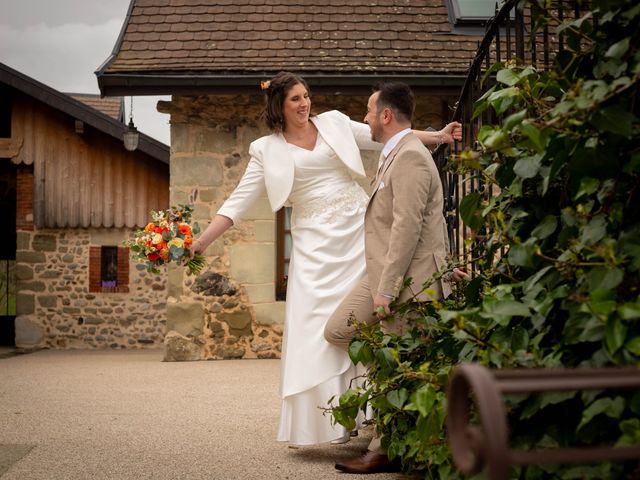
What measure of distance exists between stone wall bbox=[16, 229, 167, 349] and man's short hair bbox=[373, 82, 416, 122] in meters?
11.2

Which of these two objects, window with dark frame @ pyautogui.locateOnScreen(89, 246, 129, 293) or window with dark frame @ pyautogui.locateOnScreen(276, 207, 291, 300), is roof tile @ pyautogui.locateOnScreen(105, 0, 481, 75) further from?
window with dark frame @ pyautogui.locateOnScreen(89, 246, 129, 293)

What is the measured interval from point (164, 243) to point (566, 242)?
2.53 m

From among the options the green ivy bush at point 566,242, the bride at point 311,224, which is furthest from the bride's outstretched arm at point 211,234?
the green ivy bush at point 566,242

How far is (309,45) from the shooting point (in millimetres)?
9398

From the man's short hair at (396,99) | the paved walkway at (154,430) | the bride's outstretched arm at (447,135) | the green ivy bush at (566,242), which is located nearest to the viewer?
the green ivy bush at (566,242)

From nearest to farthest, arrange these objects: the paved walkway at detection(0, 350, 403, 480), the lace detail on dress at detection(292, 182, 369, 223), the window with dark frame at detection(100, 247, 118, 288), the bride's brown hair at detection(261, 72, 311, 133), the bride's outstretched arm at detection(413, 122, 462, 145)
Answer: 1. the paved walkway at detection(0, 350, 403, 480)
2. the bride's outstretched arm at detection(413, 122, 462, 145)
3. the lace detail on dress at detection(292, 182, 369, 223)
4. the bride's brown hair at detection(261, 72, 311, 133)
5. the window with dark frame at detection(100, 247, 118, 288)

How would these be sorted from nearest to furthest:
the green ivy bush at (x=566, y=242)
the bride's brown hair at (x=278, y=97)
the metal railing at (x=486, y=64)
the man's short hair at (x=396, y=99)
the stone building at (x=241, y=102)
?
1. the green ivy bush at (x=566, y=242)
2. the metal railing at (x=486, y=64)
3. the man's short hair at (x=396, y=99)
4. the bride's brown hair at (x=278, y=97)
5. the stone building at (x=241, y=102)

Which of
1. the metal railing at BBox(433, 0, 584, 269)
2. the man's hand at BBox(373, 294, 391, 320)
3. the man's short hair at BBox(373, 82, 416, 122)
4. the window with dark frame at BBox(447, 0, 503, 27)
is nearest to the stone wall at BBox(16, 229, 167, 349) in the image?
the window with dark frame at BBox(447, 0, 503, 27)

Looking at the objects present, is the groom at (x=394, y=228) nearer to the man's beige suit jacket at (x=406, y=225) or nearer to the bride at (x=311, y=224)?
the man's beige suit jacket at (x=406, y=225)

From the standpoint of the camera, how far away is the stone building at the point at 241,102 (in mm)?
8883

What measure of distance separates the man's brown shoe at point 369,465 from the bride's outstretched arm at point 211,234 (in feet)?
4.17

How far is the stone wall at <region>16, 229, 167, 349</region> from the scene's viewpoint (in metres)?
14.2

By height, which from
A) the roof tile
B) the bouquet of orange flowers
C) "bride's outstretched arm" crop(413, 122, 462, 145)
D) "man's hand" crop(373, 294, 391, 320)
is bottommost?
"man's hand" crop(373, 294, 391, 320)

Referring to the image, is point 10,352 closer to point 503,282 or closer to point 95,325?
point 95,325
